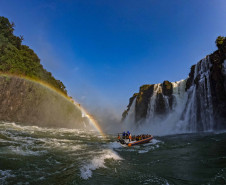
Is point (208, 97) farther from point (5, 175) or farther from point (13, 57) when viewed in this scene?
point (13, 57)

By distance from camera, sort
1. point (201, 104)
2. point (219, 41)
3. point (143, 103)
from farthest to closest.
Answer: point (143, 103)
point (219, 41)
point (201, 104)

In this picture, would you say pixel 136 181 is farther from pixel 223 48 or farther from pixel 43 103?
pixel 43 103

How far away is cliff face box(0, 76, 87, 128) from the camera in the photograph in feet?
112

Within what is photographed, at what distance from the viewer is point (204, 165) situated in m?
8.64

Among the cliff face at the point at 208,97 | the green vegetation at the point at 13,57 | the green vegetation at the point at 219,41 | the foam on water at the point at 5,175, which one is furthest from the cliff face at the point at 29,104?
the green vegetation at the point at 219,41

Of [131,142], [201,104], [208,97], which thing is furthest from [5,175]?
[201,104]

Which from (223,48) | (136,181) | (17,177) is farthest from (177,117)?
(17,177)

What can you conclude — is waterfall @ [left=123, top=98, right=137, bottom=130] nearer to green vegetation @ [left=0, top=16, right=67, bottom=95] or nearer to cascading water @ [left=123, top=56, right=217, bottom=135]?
cascading water @ [left=123, top=56, right=217, bottom=135]

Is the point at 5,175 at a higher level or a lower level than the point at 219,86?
lower

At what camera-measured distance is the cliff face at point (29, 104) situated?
34222mm

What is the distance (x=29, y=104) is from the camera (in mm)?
40156

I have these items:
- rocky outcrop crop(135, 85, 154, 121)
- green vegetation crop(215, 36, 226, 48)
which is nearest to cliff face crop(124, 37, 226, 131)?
green vegetation crop(215, 36, 226, 48)

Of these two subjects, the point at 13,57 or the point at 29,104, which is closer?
the point at 29,104

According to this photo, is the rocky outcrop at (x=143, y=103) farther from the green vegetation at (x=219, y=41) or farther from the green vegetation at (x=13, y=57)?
the green vegetation at (x=13, y=57)
